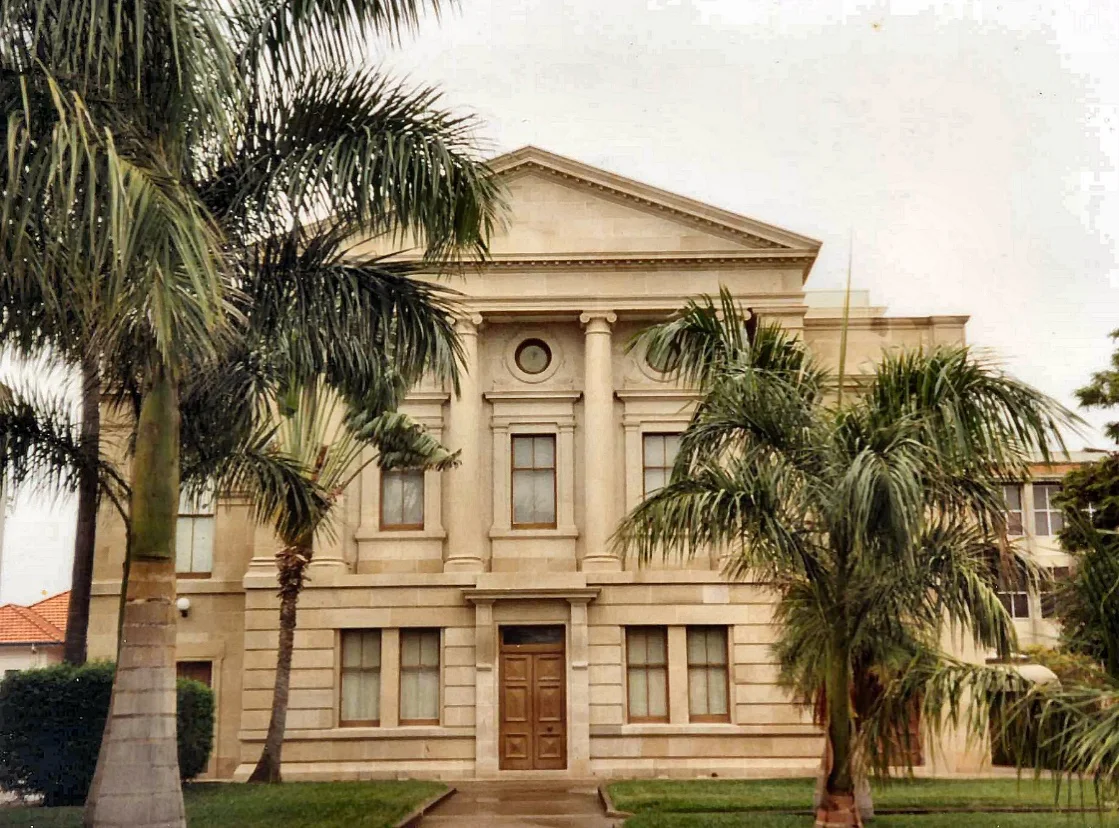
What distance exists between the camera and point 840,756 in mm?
12664

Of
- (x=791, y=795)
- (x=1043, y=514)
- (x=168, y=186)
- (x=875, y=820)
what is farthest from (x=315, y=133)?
(x=1043, y=514)

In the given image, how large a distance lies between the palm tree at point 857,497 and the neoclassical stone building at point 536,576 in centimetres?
1515

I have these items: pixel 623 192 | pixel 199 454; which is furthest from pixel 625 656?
pixel 199 454

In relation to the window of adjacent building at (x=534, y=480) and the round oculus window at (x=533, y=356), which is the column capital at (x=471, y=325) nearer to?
the round oculus window at (x=533, y=356)

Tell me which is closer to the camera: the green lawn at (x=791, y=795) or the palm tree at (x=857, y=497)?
the palm tree at (x=857, y=497)

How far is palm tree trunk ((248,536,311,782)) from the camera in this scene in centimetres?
2508

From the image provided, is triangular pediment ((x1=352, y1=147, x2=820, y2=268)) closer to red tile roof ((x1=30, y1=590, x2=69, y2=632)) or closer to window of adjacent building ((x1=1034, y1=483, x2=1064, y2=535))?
window of adjacent building ((x1=1034, y1=483, x2=1064, y2=535))

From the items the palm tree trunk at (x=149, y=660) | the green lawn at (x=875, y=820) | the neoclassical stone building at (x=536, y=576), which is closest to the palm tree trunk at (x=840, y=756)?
the green lawn at (x=875, y=820)

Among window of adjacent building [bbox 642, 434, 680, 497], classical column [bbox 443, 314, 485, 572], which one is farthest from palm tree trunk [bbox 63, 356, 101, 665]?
window of adjacent building [bbox 642, 434, 680, 497]

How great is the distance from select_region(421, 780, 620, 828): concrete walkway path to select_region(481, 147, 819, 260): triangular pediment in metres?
11.1

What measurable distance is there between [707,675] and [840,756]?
1648 centimetres

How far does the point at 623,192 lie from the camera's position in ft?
98.1

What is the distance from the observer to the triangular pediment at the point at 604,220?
29734mm

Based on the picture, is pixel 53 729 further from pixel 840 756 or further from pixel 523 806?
pixel 840 756
